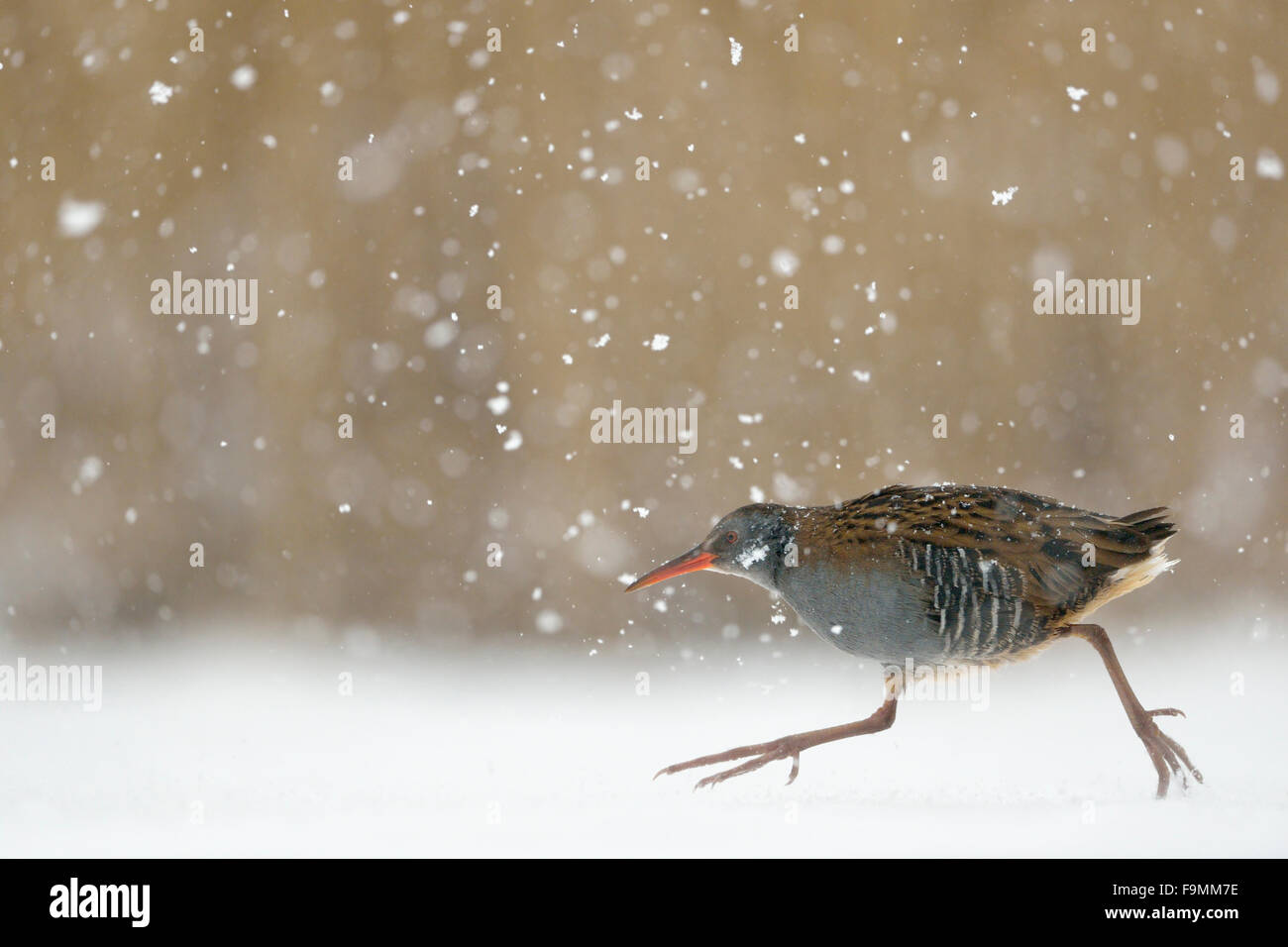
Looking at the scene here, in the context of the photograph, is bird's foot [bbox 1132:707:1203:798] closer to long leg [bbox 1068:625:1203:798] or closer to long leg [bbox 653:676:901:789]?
long leg [bbox 1068:625:1203:798]

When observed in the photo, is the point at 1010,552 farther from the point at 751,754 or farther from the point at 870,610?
the point at 751,754

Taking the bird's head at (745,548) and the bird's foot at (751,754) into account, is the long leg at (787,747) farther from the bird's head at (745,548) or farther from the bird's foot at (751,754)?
the bird's head at (745,548)

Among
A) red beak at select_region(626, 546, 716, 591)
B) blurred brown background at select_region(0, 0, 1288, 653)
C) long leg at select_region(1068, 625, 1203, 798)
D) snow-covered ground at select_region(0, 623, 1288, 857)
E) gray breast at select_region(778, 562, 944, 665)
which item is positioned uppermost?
blurred brown background at select_region(0, 0, 1288, 653)

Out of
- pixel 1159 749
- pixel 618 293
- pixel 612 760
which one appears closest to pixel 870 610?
pixel 1159 749

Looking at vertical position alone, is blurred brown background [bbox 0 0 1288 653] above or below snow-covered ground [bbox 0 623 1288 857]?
above

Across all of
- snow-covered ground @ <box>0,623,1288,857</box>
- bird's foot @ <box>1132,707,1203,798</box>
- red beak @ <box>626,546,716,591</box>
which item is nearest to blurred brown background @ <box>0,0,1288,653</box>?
snow-covered ground @ <box>0,623,1288,857</box>

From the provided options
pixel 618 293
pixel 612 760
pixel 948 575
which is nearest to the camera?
pixel 948 575

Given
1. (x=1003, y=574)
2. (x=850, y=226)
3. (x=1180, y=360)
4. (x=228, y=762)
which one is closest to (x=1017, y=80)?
(x=850, y=226)
